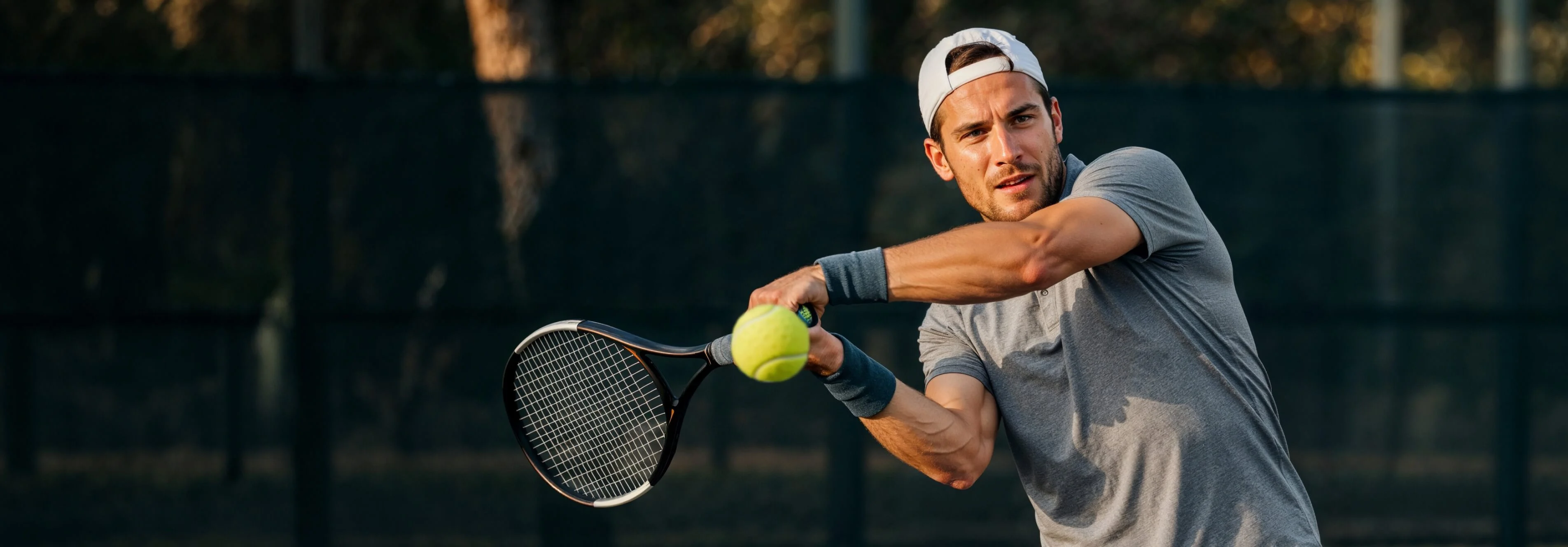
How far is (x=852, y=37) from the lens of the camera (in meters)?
5.72

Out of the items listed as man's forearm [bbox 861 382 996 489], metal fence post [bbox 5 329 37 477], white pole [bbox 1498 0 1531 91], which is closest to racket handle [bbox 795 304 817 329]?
man's forearm [bbox 861 382 996 489]

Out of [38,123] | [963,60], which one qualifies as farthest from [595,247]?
[963,60]

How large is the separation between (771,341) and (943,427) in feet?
1.83

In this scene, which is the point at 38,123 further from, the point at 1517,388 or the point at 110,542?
the point at 1517,388

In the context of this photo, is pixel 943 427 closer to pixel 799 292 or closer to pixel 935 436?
pixel 935 436

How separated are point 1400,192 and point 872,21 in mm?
7296

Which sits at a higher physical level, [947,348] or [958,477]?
[947,348]

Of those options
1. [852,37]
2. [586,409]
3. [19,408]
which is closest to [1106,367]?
[586,409]

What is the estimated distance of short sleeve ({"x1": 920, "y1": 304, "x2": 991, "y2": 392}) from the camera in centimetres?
301

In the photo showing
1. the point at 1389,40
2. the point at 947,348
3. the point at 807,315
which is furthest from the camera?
the point at 1389,40

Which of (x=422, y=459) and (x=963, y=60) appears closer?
(x=963, y=60)

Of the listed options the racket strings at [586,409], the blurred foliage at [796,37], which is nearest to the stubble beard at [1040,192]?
the racket strings at [586,409]

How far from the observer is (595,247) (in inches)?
209

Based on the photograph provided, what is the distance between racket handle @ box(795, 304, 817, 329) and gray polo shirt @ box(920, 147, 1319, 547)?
0.54m
